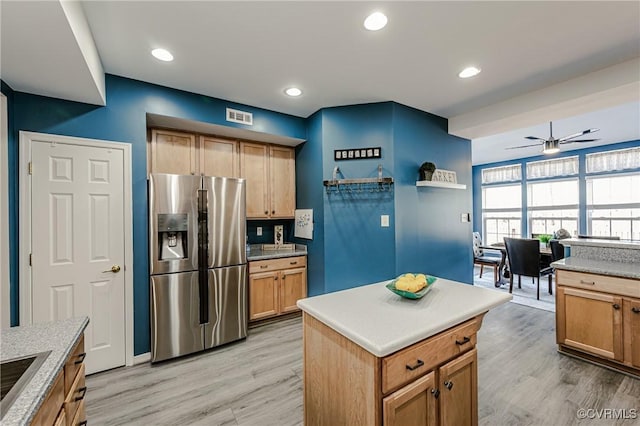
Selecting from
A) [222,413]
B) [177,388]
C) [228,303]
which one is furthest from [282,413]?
[228,303]

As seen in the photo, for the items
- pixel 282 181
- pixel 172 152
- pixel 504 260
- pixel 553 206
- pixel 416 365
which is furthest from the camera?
pixel 553 206

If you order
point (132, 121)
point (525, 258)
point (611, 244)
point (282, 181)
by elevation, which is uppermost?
point (132, 121)

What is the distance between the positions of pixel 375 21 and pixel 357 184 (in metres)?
1.71

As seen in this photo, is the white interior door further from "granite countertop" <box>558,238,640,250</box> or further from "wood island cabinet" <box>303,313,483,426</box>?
"granite countertop" <box>558,238,640,250</box>

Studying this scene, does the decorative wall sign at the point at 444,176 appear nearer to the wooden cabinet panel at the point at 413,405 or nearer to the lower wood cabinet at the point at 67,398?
the wooden cabinet panel at the point at 413,405

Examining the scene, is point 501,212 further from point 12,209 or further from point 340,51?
point 12,209

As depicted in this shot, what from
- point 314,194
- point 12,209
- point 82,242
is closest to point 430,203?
point 314,194

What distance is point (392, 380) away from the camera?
1115mm

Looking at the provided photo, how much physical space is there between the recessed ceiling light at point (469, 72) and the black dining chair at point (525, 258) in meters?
2.97

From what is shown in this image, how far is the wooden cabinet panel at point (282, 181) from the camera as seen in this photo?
3.71 m

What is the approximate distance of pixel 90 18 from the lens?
5.82ft

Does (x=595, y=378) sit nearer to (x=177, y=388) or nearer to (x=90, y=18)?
(x=177, y=388)

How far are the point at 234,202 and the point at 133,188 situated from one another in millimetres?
907

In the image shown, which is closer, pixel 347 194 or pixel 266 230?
pixel 347 194
